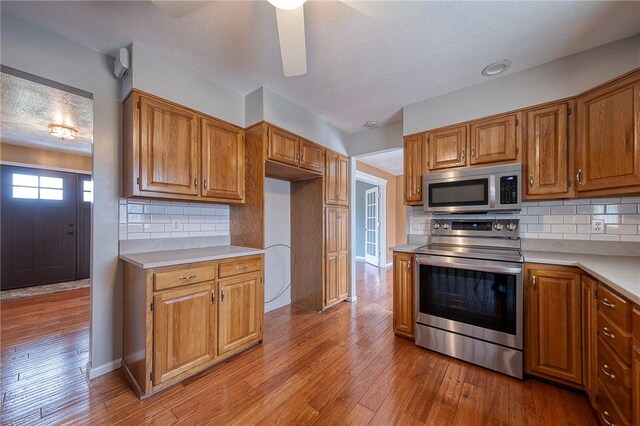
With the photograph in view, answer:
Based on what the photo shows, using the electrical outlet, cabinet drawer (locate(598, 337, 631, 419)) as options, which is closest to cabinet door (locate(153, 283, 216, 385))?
cabinet drawer (locate(598, 337, 631, 419))

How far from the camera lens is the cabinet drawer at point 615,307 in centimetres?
115

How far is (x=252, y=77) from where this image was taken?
235cm

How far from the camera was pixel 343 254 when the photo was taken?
360 centimetres

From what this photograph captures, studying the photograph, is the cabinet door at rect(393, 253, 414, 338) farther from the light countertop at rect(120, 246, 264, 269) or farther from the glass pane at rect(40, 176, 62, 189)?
the glass pane at rect(40, 176, 62, 189)

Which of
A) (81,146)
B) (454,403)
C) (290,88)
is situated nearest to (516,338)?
(454,403)

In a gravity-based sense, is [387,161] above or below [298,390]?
above

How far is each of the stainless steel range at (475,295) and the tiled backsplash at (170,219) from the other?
6.90 ft

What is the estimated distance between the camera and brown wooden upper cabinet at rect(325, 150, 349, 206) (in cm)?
333

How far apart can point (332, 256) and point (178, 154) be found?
7.06 feet

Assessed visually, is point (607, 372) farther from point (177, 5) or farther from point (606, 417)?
point (177, 5)

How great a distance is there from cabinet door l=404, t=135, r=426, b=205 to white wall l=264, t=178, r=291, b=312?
1.62 metres

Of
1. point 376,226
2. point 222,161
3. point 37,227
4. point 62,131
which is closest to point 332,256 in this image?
point 222,161

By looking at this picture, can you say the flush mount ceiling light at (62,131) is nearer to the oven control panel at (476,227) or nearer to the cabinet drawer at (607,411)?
the oven control panel at (476,227)

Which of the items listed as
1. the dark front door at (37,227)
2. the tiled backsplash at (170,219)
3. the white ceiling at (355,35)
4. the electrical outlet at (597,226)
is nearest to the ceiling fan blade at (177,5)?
the white ceiling at (355,35)
